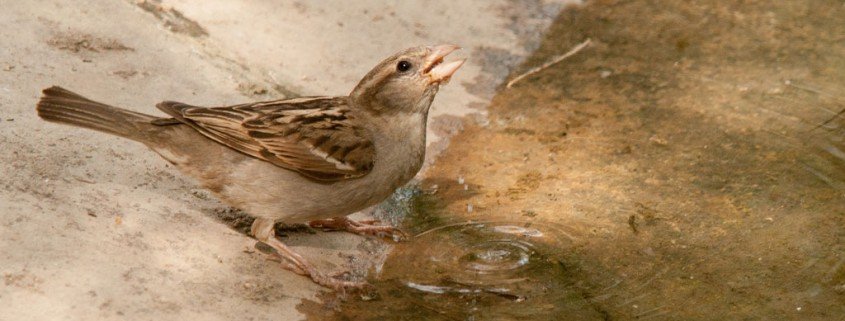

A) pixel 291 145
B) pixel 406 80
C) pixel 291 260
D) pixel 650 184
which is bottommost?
pixel 650 184

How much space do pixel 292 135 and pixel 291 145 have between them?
6cm

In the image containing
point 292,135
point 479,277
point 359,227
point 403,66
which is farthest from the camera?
point 359,227

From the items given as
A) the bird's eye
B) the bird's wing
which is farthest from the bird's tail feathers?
the bird's eye

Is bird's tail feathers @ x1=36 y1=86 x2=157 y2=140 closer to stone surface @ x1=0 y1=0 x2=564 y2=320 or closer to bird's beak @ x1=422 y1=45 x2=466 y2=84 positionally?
stone surface @ x1=0 y1=0 x2=564 y2=320

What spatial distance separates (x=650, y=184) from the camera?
609 cm

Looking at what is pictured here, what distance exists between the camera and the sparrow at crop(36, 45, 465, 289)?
5375mm

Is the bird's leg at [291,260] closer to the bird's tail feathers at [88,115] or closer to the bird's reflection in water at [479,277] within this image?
the bird's reflection in water at [479,277]

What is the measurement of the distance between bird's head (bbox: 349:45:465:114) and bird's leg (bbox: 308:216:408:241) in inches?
23.5

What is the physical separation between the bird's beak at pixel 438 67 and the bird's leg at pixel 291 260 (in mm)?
1056

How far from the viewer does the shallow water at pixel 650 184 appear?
5.16 metres

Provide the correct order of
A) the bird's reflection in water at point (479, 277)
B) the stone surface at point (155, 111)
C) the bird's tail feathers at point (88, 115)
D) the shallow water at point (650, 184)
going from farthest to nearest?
the bird's tail feathers at point (88, 115), the shallow water at point (650, 184), the bird's reflection in water at point (479, 277), the stone surface at point (155, 111)

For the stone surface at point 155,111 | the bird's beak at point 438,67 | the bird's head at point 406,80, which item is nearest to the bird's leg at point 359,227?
the stone surface at point 155,111

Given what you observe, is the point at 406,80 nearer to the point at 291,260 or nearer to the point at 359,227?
the point at 359,227

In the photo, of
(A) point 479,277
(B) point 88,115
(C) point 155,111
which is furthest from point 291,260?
(C) point 155,111
